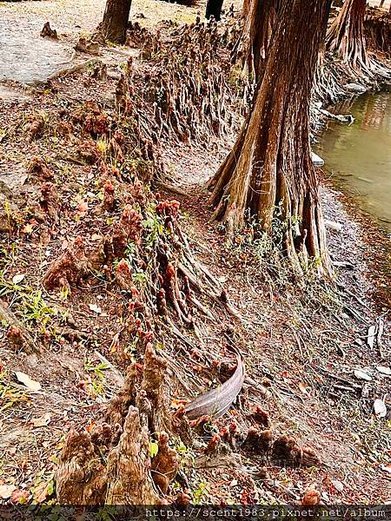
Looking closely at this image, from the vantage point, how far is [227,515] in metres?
2.70

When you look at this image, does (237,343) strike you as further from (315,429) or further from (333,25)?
(333,25)

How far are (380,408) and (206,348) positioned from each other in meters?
1.68

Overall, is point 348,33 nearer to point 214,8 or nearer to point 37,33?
point 214,8

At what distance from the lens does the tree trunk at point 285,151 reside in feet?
19.7

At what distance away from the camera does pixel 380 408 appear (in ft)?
16.5

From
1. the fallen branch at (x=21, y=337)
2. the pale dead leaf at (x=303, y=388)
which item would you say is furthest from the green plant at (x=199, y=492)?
the pale dead leaf at (x=303, y=388)


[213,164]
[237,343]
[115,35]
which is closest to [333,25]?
[115,35]

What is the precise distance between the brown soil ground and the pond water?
2.36 metres

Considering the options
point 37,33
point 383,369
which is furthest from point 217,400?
point 37,33

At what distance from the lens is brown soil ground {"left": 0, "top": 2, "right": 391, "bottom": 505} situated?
293cm

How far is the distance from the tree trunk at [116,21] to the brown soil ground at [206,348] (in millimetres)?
3282

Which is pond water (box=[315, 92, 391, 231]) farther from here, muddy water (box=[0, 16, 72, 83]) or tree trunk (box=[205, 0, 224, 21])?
muddy water (box=[0, 16, 72, 83])

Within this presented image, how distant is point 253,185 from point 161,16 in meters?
10.8

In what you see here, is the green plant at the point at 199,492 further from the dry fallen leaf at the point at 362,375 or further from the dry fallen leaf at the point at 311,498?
the dry fallen leaf at the point at 362,375
